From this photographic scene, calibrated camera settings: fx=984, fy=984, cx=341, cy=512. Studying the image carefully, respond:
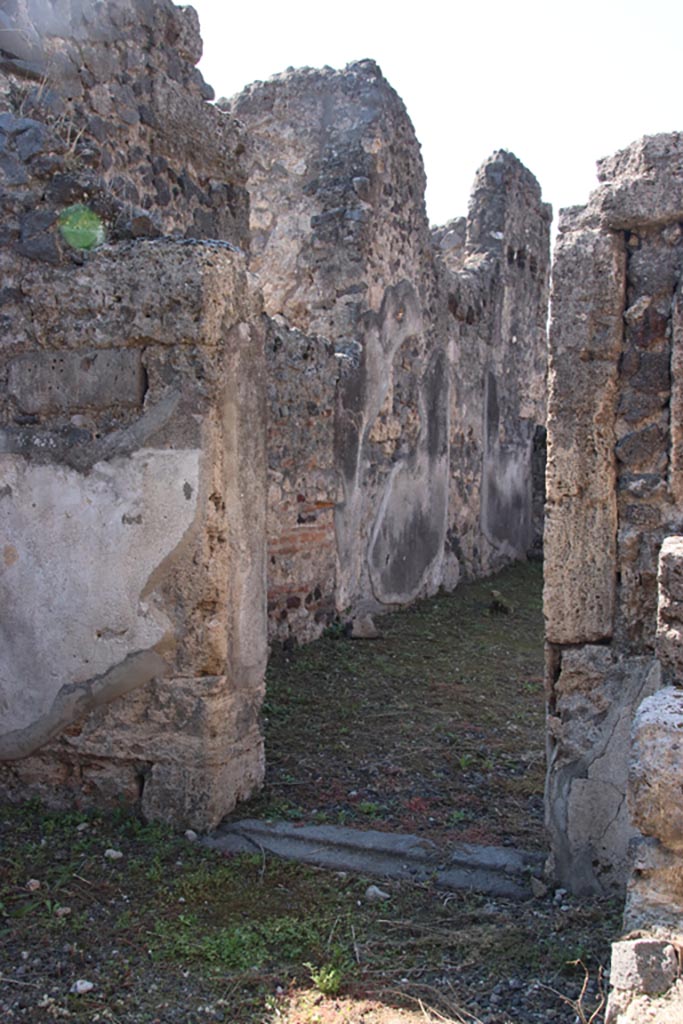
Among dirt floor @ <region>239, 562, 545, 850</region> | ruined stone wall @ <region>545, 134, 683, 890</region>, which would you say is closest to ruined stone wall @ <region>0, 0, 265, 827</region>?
dirt floor @ <region>239, 562, 545, 850</region>

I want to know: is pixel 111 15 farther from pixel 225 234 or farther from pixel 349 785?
pixel 349 785

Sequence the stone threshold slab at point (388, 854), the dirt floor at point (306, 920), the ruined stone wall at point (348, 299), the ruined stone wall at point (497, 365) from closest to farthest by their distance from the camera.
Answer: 1. the dirt floor at point (306, 920)
2. the stone threshold slab at point (388, 854)
3. the ruined stone wall at point (348, 299)
4. the ruined stone wall at point (497, 365)

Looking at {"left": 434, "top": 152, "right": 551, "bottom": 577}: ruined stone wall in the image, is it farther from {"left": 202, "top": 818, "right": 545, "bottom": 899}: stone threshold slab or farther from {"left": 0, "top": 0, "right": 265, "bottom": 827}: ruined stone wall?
{"left": 202, "top": 818, "right": 545, "bottom": 899}: stone threshold slab

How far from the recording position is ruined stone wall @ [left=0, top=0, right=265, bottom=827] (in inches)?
131

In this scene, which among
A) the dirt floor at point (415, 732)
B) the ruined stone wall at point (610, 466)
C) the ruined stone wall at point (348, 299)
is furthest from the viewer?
the ruined stone wall at point (348, 299)

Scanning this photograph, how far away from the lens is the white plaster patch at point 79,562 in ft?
10.9

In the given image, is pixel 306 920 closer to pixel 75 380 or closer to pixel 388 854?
pixel 388 854

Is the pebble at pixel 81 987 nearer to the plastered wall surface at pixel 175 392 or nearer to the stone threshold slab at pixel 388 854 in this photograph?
the stone threshold slab at pixel 388 854

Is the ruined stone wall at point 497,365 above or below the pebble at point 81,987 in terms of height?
above

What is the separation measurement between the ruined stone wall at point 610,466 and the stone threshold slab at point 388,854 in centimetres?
19

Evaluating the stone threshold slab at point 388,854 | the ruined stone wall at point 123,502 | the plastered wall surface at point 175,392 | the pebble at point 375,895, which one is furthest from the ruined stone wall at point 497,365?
the pebble at point 375,895

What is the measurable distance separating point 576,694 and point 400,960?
0.94m

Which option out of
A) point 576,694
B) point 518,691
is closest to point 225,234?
point 518,691

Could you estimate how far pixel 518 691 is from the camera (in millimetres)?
5578
